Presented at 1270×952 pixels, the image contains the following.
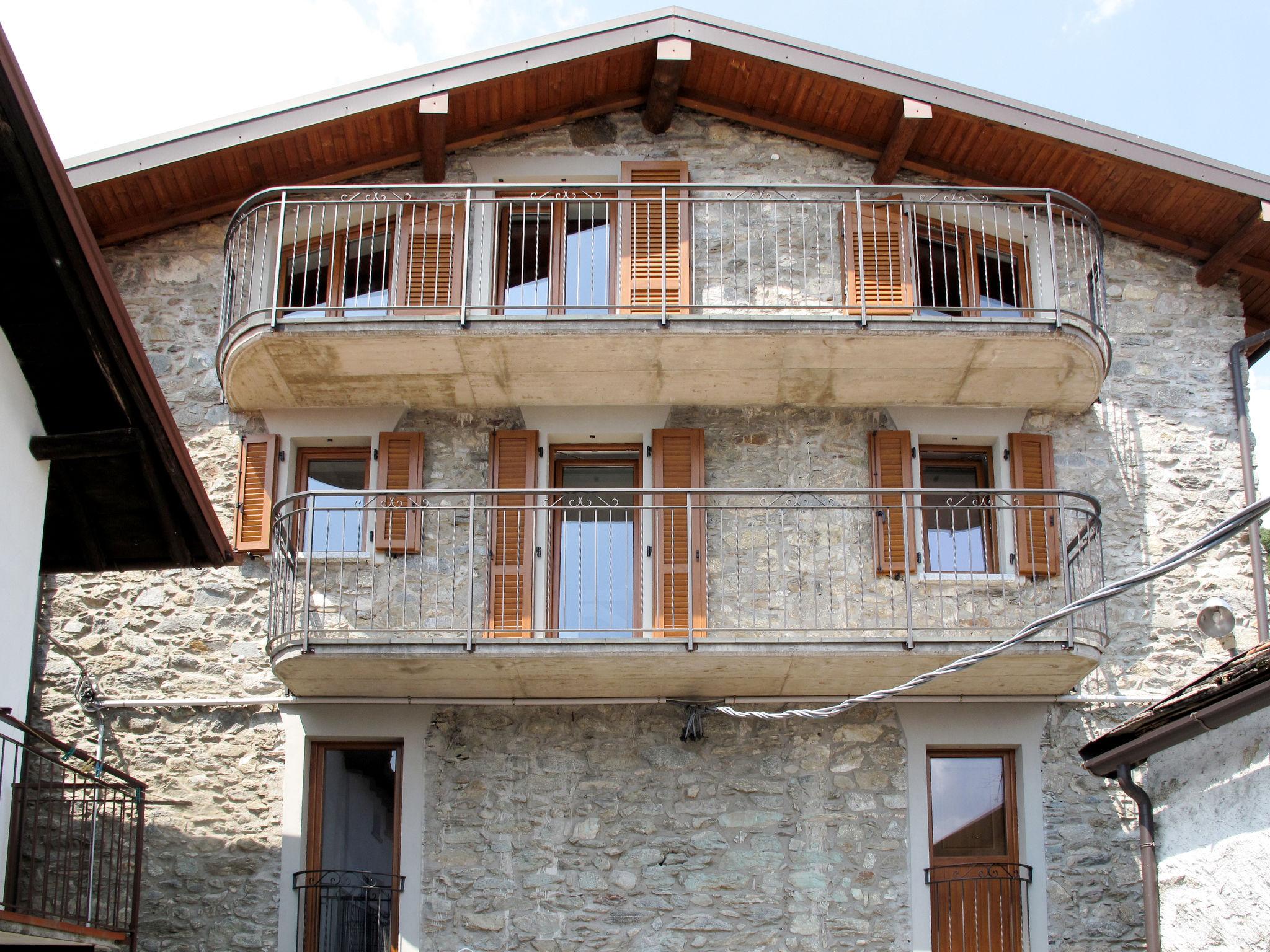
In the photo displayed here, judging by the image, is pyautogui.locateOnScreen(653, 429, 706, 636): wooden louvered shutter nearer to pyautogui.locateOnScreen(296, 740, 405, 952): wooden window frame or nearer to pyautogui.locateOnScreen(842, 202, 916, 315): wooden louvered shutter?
pyautogui.locateOnScreen(842, 202, 916, 315): wooden louvered shutter

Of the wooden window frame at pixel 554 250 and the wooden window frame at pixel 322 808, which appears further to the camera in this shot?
the wooden window frame at pixel 554 250

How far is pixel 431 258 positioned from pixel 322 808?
175 inches

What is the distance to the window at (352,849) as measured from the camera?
1196 centimetres

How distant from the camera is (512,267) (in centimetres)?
1389

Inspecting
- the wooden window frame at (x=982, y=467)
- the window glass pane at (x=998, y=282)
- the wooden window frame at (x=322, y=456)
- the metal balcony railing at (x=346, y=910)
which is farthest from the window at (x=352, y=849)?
the window glass pane at (x=998, y=282)

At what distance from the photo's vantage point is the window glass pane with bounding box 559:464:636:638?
12617 millimetres

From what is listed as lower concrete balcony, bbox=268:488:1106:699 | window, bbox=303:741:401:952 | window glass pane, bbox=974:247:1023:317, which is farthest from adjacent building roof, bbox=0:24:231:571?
window glass pane, bbox=974:247:1023:317

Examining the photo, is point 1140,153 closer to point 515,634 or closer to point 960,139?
point 960,139

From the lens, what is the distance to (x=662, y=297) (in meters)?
12.9

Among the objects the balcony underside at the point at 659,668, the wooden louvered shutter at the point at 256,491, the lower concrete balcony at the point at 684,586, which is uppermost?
the wooden louvered shutter at the point at 256,491

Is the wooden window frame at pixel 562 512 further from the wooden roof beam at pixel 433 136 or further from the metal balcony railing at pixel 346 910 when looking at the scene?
the wooden roof beam at pixel 433 136

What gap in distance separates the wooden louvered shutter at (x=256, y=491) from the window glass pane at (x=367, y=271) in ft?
4.50

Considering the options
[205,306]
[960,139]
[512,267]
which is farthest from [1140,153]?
[205,306]

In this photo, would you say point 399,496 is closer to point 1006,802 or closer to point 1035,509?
point 1035,509
